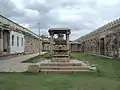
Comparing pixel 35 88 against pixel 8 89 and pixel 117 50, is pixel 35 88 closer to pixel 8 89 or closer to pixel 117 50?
pixel 8 89

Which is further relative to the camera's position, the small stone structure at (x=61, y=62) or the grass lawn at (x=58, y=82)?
the small stone structure at (x=61, y=62)

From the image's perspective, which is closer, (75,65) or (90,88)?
(90,88)

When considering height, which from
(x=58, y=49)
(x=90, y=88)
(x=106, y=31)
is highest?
(x=106, y=31)

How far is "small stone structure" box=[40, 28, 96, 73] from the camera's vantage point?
43.4 feet

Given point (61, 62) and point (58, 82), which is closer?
point (58, 82)

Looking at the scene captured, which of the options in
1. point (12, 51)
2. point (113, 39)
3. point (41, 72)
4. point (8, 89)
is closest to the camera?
point (8, 89)

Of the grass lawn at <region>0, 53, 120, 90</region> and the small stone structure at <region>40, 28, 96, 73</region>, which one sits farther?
the small stone structure at <region>40, 28, 96, 73</region>

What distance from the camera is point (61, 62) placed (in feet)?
53.2

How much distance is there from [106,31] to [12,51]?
51.1 feet

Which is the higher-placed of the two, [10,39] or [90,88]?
[10,39]

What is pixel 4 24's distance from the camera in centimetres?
2858

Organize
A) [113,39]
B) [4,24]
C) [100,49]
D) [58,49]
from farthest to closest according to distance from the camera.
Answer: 1. [100,49]
2. [113,39]
3. [4,24]
4. [58,49]

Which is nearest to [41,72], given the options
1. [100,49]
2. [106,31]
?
[106,31]

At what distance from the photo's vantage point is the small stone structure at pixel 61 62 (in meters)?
13.2
